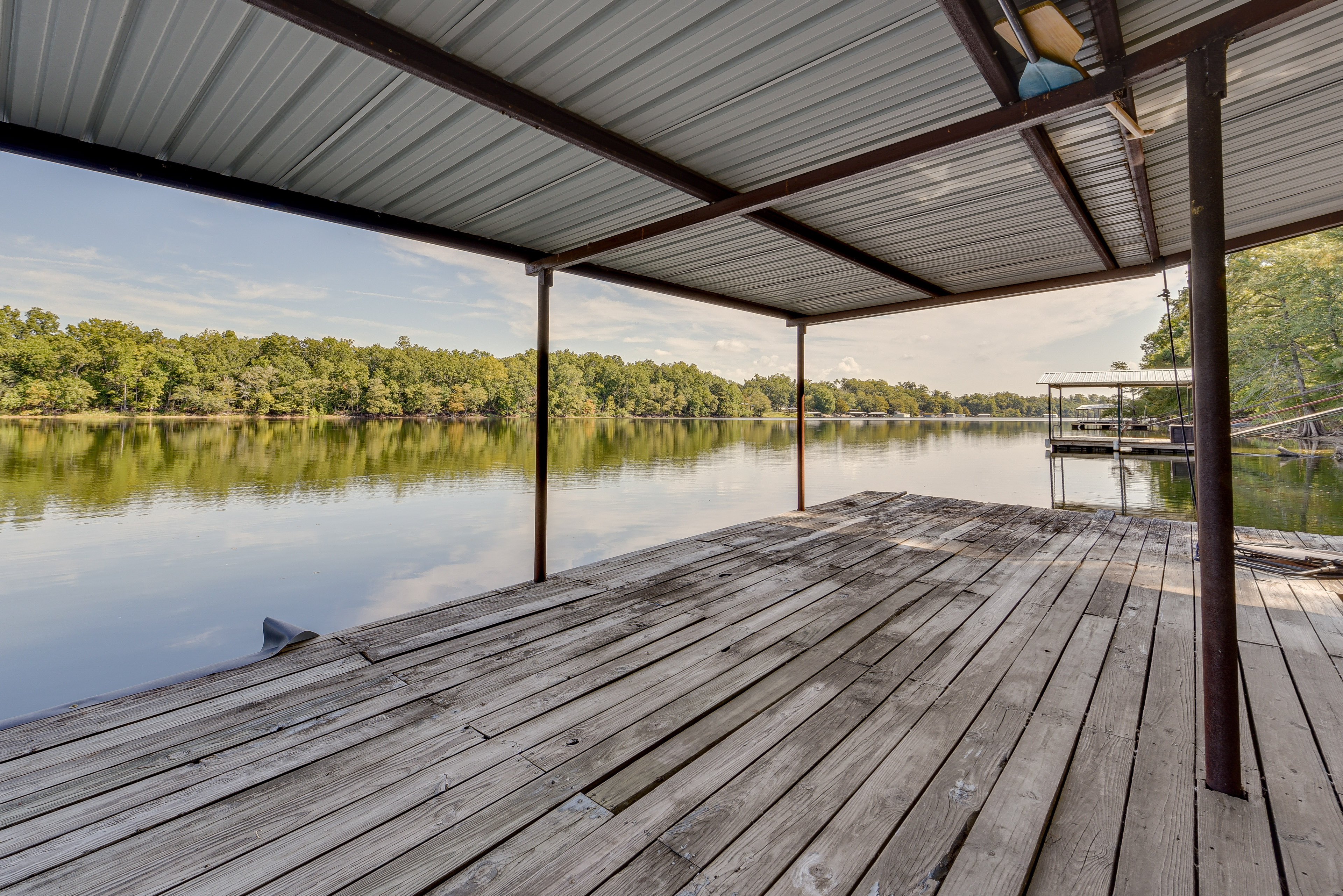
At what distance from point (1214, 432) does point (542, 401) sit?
3.33 metres

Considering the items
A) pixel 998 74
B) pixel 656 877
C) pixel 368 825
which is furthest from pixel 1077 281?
pixel 368 825

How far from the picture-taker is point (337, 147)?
232 centimetres

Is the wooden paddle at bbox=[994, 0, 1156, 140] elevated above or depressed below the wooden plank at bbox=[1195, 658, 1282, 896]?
above

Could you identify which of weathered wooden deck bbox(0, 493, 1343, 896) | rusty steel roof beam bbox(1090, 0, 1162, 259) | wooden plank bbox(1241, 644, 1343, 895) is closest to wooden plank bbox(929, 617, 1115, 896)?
weathered wooden deck bbox(0, 493, 1343, 896)

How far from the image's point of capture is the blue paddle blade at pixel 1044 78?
1735 millimetres

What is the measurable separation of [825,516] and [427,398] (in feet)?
161

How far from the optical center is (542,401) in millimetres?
3768

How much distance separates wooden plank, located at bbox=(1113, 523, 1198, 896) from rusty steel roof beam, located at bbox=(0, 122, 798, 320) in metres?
3.85

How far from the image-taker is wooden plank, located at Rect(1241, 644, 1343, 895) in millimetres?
1208

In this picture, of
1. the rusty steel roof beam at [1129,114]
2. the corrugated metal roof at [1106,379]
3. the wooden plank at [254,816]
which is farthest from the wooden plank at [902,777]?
the corrugated metal roof at [1106,379]

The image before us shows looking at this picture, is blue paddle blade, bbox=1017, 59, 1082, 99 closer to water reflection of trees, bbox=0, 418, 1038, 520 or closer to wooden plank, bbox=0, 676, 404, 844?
wooden plank, bbox=0, 676, 404, 844

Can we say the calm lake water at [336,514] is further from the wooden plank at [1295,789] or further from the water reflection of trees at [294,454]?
the wooden plank at [1295,789]

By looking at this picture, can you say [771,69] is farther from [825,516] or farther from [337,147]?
[825,516]

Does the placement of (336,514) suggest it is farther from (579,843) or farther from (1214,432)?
Answer: (1214,432)
